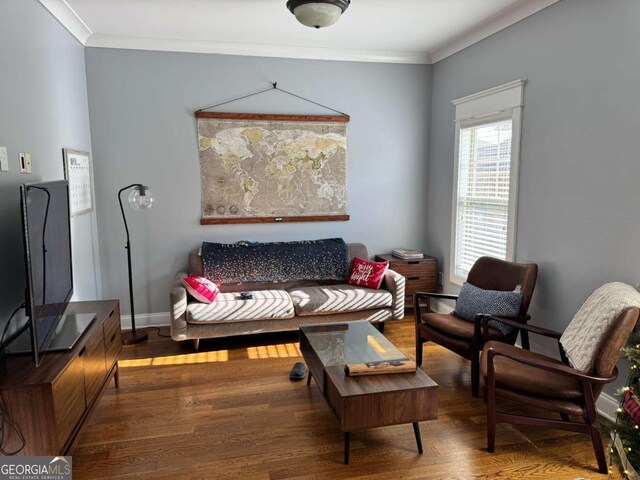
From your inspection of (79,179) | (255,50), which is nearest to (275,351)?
(79,179)

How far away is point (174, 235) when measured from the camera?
14.7 ft

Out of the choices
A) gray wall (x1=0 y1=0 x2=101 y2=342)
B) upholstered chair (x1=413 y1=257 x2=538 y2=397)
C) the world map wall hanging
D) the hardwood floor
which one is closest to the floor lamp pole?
gray wall (x1=0 y1=0 x2=101 y2=342)

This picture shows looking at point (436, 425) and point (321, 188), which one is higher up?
point (321, 188)

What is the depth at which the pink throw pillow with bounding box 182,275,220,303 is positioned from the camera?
12.5ft

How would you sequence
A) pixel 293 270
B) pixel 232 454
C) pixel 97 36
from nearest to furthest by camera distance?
1. pixel 232 454
2. pixel 97 36
3. pixel 293 270

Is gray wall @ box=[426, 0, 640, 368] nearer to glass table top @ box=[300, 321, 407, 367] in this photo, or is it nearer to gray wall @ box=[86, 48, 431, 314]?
gray wall @ box=[86, 48, 431, 314]

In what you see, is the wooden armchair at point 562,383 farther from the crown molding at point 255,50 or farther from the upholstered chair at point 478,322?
the crown molding at point 255,50

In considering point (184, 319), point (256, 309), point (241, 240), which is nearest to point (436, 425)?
point (256, 309)

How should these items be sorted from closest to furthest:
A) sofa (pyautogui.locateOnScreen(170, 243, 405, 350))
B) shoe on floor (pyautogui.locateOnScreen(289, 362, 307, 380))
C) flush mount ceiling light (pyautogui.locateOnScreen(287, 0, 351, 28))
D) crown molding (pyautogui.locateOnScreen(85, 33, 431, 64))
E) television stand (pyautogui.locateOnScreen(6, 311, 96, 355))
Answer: television stand (pyautogui.locateOnScreen(6, 311, 96, 355)), flush mount ceiling light (pyautogui.locateOnScreen(287, 0, 351, 28)), shoe on floor (pyautogui.locateOnScreen(289, 362, 307, 380)), sofa (pyautogui.locateOnScreen(170, 243, 405, 350)), crown molding (pyautogui.locateOnScreen(85, 33, 431, 64))

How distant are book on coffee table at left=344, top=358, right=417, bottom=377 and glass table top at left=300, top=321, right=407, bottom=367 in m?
0.11

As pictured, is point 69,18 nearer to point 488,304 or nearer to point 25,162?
point 25,162

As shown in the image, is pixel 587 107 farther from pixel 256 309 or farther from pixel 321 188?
pixel 256 309

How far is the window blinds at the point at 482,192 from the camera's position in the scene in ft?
12.6

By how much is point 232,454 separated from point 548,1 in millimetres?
3579
